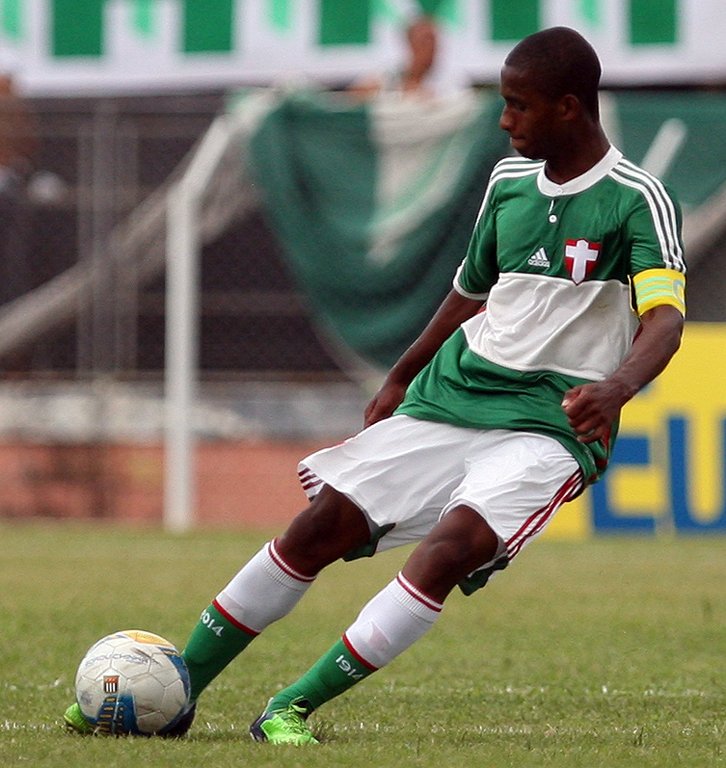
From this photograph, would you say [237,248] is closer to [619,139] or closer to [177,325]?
[177,325]

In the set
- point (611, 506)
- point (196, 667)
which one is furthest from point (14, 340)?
point (196, 667)

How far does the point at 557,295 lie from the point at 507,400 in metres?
0.31

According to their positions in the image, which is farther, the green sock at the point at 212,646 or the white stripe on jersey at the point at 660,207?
the green sock at the point at 212,646

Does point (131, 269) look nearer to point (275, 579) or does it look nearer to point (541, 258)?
point (275, 579)

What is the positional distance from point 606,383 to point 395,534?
0.86 meters

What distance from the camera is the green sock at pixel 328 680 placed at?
4793 mm

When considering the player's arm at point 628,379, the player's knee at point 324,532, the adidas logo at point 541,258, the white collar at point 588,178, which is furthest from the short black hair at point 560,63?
the player's knee at point 324,532

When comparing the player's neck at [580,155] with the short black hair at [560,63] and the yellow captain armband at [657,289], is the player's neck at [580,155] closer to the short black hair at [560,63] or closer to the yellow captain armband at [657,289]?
the short black hair at [560,63]

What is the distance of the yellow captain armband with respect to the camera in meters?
4.64

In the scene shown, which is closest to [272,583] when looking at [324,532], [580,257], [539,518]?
[324,532]

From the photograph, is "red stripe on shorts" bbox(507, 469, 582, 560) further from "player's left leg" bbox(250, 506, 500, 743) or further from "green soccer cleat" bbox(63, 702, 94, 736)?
"green soccer cleat" bbox(63, 702, 94, 736)

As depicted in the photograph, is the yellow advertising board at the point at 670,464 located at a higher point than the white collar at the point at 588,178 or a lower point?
lower

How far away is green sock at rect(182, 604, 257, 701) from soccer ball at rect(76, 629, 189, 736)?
117mm

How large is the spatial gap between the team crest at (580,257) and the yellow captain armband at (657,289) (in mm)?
199
